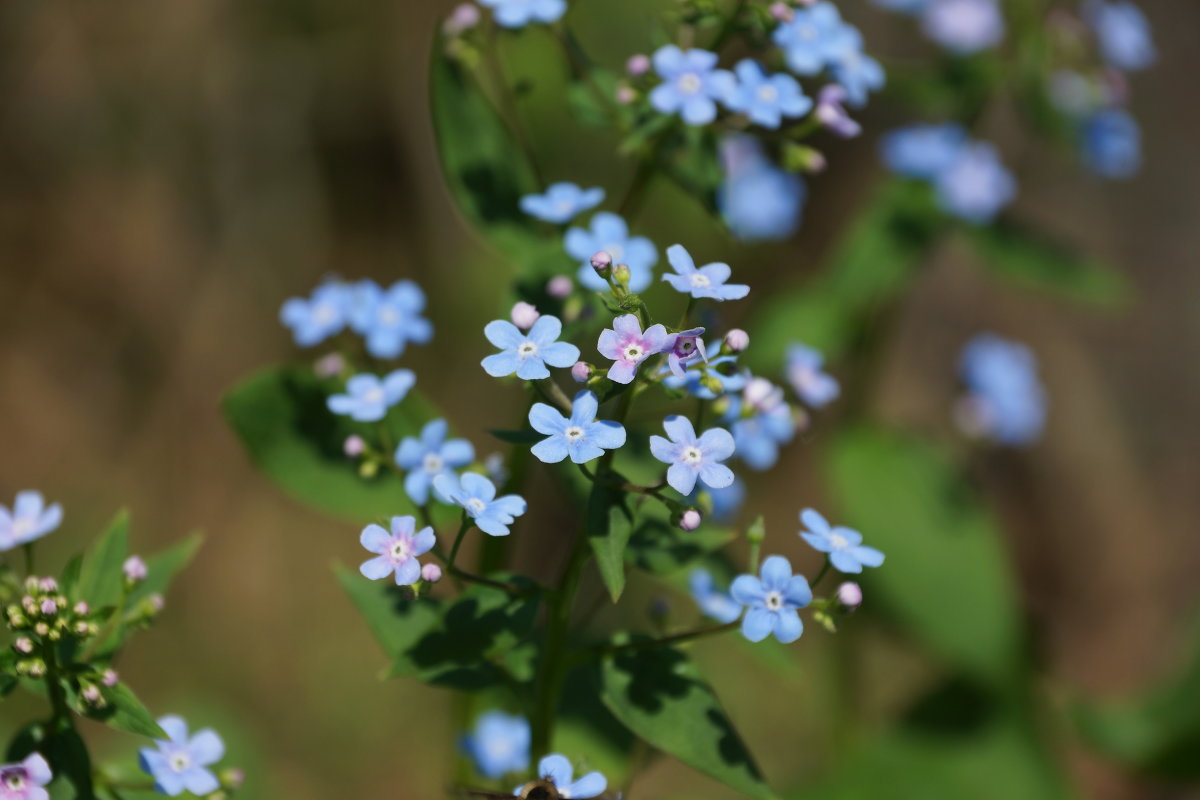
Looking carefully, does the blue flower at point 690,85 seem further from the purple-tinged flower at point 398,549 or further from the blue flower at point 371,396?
the purple-tinged flower at point 398,549

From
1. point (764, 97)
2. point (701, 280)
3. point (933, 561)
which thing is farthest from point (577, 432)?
point (933, 561)

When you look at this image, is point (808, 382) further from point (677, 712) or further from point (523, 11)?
point (523, 11)

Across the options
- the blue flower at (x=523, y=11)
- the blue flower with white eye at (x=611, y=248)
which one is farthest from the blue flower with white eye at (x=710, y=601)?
the blue flower at (x=523, y=11)

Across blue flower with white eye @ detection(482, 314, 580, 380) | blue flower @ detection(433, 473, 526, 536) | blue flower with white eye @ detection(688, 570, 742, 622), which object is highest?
blue flower with white eye @ detection(482, 314, 580, 380)

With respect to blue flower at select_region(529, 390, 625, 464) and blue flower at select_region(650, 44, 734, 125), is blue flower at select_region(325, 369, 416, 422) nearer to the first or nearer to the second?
blue flower at select_region(529, 390, 625, 464)

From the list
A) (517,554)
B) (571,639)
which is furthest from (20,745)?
(517,554)

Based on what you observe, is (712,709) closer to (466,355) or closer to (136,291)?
(466,355)

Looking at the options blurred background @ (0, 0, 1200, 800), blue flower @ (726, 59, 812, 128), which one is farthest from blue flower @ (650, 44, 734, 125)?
blurred background @ (0, 0, 1200, 800)
